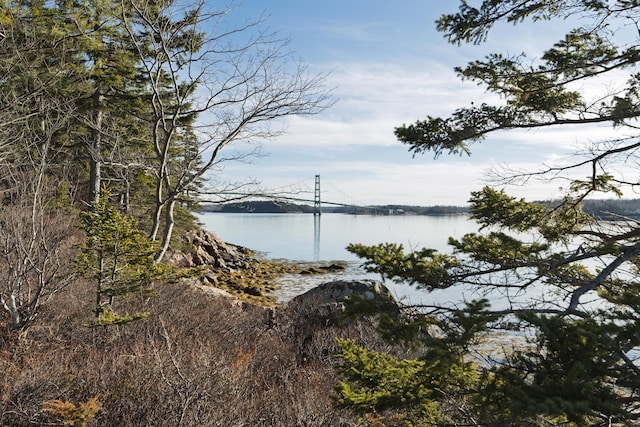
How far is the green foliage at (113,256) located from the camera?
7.16 metres

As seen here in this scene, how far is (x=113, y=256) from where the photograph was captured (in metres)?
7.52

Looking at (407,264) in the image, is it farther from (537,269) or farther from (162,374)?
(162,374)

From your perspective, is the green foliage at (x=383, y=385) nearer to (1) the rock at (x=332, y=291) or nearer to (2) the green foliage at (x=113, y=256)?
(2) the green foliage at (x=113, y=256)

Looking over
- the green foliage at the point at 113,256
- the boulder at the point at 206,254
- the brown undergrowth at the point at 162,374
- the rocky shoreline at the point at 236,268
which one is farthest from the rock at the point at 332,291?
the boulder at the point at 206,254

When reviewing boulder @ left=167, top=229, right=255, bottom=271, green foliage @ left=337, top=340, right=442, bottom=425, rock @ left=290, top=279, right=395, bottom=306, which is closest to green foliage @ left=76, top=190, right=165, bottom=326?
green foliage @ left=337, top=340, right=442, bottom=425

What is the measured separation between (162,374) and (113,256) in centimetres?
304

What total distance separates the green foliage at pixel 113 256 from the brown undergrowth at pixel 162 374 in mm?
767

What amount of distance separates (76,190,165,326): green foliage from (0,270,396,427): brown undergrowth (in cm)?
77

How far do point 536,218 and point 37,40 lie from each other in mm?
11082

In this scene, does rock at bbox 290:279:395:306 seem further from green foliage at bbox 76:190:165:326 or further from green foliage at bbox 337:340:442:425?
green foliage at bbox 337:340:442:425

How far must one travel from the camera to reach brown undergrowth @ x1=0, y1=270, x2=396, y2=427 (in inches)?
202

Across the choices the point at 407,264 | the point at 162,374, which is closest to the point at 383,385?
the point at 407,264

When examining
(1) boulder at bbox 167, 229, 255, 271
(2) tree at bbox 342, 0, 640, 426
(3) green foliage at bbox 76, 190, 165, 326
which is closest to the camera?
(2) tree at bbox 342, 0, 640, 426

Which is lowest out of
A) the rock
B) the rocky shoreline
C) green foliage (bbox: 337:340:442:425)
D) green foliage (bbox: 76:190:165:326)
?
the rocky shoreline
